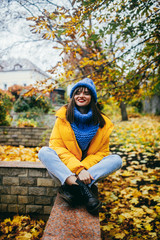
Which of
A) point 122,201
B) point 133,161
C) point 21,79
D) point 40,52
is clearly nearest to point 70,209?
point 122,201

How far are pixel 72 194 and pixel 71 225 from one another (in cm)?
25

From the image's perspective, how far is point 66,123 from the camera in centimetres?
198

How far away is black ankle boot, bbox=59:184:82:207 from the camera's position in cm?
148

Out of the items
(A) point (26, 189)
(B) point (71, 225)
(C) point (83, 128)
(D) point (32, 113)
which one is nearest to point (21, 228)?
(A) point (26, 189)

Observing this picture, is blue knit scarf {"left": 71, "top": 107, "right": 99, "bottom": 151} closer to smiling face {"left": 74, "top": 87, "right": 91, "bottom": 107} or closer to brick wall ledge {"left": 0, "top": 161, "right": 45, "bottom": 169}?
smiling face {"left": 74, "top": 87, "right": 91, "bottom": 107}

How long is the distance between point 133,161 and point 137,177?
Result: 2.69ft

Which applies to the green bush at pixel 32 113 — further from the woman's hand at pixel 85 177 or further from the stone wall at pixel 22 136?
the woman's hand at pixel 85 177

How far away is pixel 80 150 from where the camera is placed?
6.41ft

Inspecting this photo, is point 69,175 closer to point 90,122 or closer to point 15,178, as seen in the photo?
point 90,122

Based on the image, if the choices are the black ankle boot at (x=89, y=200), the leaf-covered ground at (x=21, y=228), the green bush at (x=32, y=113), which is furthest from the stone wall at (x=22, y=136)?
the black ankle boot at (x=89, y=200)

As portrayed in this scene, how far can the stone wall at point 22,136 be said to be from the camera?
504 centimetres

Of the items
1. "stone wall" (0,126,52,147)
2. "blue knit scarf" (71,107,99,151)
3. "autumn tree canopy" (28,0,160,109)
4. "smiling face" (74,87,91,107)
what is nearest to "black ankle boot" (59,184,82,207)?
"blue knit scarf" (71,107,99,151)

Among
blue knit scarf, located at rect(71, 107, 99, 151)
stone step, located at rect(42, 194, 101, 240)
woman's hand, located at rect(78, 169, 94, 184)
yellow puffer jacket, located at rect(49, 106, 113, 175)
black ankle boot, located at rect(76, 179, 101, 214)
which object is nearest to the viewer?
stone step, located at rect(42, 194, 101, 240)

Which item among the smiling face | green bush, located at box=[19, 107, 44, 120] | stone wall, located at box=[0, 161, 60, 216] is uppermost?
the smiling face
